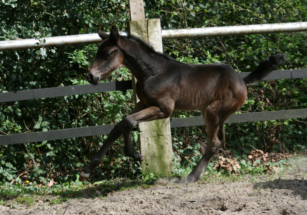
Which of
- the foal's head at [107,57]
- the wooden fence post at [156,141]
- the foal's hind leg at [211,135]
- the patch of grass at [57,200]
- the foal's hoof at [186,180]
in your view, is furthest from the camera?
the wooden fence post at [156,141]

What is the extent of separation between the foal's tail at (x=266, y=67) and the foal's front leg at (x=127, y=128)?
4.34 feet

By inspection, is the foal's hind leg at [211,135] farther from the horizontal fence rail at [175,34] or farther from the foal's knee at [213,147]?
the horizontal fence rail at [175,34]

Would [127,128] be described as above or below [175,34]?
below

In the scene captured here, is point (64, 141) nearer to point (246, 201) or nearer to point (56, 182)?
point (56, 182)

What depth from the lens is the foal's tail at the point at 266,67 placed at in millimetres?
4415

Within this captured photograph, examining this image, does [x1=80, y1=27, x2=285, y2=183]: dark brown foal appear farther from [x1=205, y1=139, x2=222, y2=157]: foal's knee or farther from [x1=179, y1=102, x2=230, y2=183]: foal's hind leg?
[x1=205, y1=139, x2=222, y2=157]: foal's knee

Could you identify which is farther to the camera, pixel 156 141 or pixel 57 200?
pixel 156 141

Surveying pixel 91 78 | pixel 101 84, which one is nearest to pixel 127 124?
pixel 91 78

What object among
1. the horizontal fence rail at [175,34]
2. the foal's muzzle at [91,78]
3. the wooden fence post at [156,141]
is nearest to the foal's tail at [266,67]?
the horizontal fence rail at [175,34]

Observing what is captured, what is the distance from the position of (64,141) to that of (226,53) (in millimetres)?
3551

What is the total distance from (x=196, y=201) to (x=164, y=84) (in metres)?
1.45

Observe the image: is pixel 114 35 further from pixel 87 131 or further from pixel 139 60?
pixel 87 131

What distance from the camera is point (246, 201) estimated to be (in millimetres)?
3283

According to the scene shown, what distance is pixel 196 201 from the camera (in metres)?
3.42
